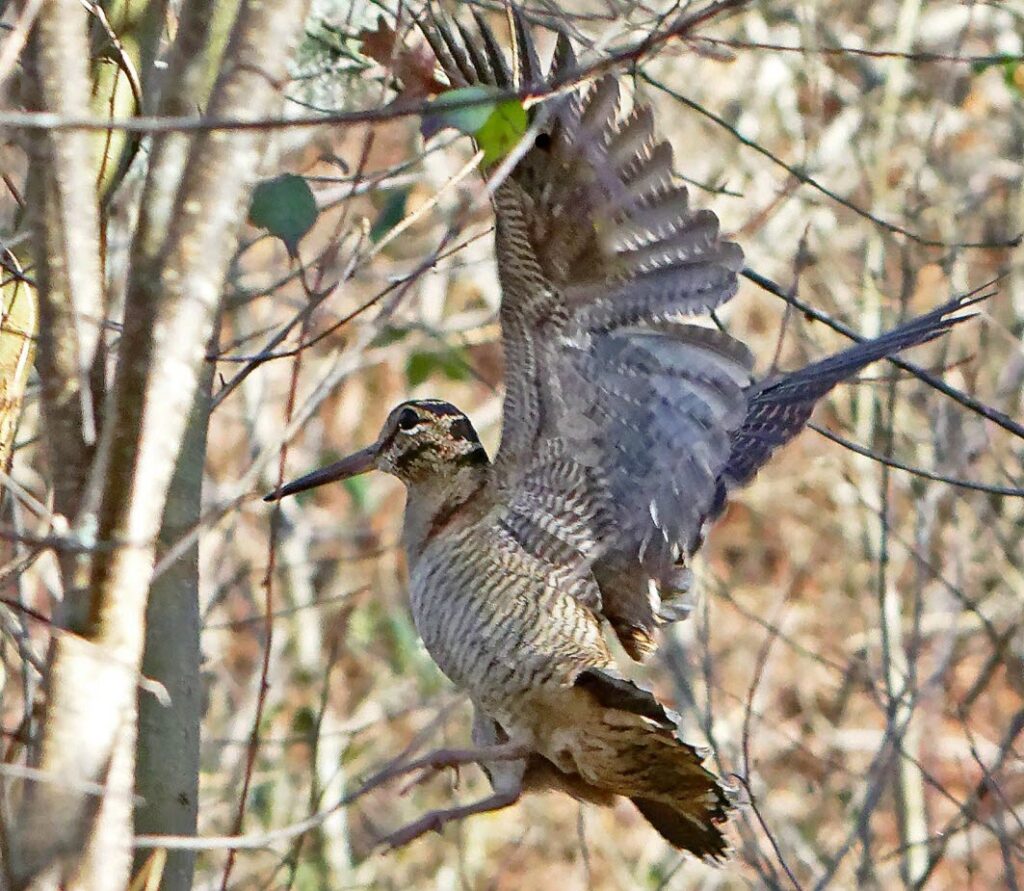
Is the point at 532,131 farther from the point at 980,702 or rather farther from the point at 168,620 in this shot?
the point at 980,702

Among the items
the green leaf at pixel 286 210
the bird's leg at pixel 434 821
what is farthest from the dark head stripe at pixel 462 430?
the green leaf at pixel 286 210

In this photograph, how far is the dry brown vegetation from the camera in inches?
215

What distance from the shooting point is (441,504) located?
4.02m

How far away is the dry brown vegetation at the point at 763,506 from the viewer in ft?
17.9

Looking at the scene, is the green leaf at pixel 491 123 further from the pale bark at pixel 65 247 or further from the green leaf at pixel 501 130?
the pale bark at pixel 65 247

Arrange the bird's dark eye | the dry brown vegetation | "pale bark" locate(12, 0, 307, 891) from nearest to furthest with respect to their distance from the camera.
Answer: "pale bark" locate(12, 0, 307, 891) → the bird's dark eye → the dry brown vegetation

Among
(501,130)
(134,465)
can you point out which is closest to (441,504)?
(501,130)

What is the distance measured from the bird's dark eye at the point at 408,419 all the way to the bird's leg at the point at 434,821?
3.00ft

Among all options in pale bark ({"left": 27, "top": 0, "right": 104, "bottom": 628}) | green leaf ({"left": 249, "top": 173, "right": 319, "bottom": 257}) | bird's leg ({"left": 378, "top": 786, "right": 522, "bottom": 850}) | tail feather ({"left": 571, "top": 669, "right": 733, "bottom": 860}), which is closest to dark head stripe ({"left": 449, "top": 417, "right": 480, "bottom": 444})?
tail feather ({"left": 571, "top": 669, "right": 733, "bottom": 860})

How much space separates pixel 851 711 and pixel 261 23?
7.80m

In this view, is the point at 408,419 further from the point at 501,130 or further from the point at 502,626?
the point at 501,130

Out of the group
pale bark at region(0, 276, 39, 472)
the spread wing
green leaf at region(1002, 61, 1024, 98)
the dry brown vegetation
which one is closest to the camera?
pale bark at region(0, 276, 39, 472)

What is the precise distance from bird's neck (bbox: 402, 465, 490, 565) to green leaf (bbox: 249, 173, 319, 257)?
1.15m

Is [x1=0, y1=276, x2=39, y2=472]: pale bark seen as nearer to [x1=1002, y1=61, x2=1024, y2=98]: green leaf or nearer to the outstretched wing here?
the outstretched wing
